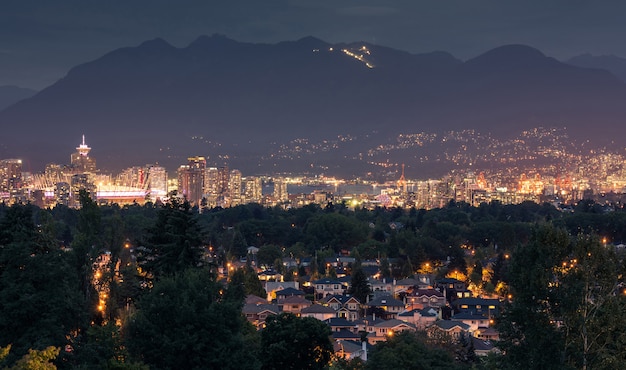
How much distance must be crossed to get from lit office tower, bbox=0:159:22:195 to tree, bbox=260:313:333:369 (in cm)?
9767

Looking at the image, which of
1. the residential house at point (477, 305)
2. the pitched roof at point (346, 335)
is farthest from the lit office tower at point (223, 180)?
the pitched roof at point (346, 335)

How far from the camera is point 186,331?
11.6 meters

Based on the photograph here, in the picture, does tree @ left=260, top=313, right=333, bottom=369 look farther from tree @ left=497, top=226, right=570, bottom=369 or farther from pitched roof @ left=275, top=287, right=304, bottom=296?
pitched roof @ left=275, top=287, right=304, bottom=296

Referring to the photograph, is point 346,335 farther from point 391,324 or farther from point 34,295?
point 34,295

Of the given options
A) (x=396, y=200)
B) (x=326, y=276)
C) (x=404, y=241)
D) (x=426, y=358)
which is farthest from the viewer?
(x=396, y=200)

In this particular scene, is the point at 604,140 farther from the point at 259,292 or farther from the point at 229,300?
the point at 229,300

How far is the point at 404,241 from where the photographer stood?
4150 cm

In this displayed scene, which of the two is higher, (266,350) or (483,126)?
(483,126)

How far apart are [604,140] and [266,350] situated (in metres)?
154

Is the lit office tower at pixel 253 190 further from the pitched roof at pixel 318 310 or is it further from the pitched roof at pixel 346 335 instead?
the pitched roof at pixel 346 335

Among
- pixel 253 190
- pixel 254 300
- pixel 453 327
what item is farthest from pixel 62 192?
pixel 453 327

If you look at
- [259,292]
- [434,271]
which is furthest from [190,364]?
[434,271]

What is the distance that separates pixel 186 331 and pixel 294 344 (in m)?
3.47

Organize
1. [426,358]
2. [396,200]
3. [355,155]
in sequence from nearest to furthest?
[426,358] → [396,200] → [355,155]
